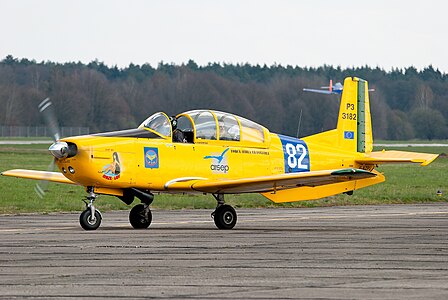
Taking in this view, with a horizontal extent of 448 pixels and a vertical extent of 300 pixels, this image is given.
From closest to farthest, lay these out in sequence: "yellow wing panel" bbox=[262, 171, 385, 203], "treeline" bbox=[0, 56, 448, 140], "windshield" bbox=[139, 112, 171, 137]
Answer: "windshield" bbox=[139, 112, 171, 137], "yellow wing panel" bbox=[262, 171, 385, 203], "treeline" bbox=[0, 56, 448, 140]

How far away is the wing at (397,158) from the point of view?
68.1 ft

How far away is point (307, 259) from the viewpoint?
521 inches

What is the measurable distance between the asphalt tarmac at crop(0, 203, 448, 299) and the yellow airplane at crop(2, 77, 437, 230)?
0.69 meters

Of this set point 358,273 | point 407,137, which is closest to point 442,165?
point 358,273

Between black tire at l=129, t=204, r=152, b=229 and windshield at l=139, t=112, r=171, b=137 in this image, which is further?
black tire at l=129, t=204, r=152, b=229

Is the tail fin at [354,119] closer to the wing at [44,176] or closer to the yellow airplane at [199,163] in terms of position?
the yellow airplane at [199,163]

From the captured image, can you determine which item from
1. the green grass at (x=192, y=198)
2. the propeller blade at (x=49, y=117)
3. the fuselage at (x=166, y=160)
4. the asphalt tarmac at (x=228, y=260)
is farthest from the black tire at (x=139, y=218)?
the green grass at (x=192, y=198)

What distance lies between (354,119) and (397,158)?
1966mm

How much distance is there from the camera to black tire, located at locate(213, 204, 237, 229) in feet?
62.8

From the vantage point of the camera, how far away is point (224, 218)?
1917cm

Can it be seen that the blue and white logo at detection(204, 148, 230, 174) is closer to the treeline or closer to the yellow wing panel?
the yellow wing panel

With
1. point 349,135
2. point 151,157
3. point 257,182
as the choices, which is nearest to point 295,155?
point 349,135

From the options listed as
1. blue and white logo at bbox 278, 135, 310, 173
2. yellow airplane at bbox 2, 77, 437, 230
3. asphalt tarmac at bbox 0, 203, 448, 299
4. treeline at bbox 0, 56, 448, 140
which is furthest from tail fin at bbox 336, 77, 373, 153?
treeline at bbox 0, 56, 448, 140

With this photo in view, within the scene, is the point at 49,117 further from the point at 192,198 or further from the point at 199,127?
the point at 192,198
